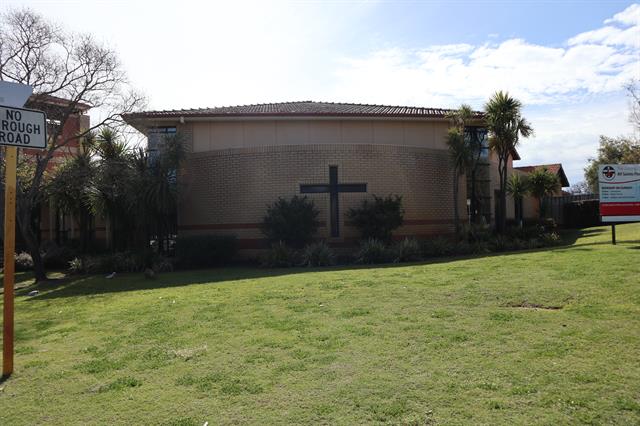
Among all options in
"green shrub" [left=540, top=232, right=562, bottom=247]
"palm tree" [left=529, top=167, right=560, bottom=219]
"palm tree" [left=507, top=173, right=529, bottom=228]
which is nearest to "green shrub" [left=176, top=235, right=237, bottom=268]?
"green shrub" [left=540, top=232, right=562, bottom=247]

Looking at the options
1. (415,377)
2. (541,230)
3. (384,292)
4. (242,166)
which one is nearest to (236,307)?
(384,292)

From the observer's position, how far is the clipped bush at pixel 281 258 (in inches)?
640

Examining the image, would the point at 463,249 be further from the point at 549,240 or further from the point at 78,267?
the point at 78,267

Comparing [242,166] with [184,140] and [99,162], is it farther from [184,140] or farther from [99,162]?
[99,162]

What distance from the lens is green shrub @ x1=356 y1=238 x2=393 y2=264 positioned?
16.2 m

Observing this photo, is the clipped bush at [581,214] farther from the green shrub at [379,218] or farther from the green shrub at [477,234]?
the green shrub at [379,218]

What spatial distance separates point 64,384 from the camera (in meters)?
5.38

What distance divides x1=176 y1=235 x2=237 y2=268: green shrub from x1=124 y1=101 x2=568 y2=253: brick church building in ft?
5.45

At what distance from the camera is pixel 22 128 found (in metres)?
5.98

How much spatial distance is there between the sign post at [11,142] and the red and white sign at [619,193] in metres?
15.9

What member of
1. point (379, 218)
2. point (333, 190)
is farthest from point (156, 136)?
point (379, 218)

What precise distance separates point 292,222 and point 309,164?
2.78 meters

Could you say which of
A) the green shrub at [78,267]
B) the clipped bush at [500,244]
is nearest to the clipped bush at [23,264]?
the green shrub at [78,267]

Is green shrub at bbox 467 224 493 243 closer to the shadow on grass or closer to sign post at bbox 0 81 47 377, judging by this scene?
the shadow on grass
